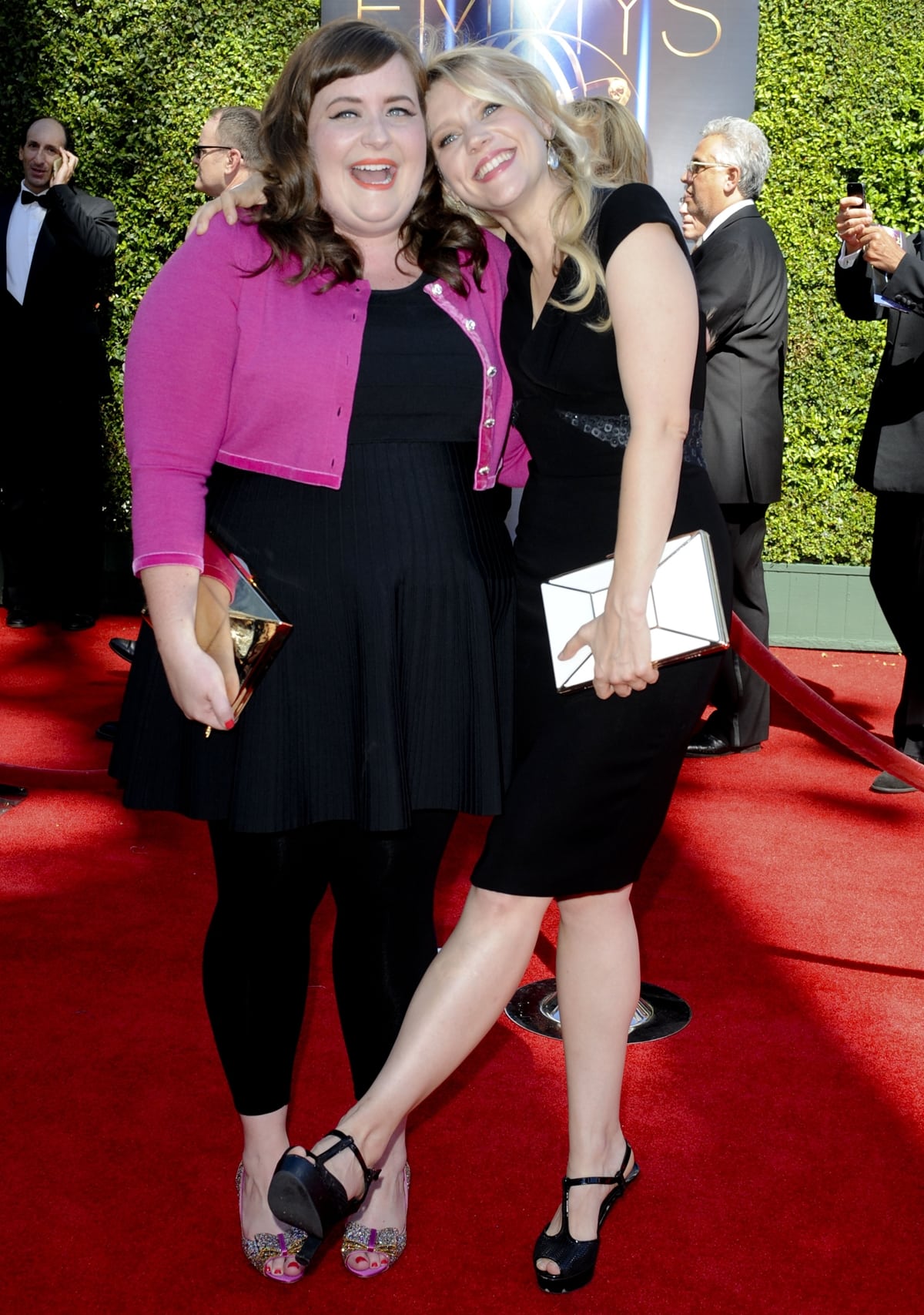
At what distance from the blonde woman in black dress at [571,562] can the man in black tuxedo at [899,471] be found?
294 cm

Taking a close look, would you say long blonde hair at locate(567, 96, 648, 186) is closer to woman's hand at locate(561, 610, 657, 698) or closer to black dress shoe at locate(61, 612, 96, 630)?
woman's hand at locate(561, 610, 657, 698)

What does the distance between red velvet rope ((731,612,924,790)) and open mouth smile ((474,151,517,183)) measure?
121 cm

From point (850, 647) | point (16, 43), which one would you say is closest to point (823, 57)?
point (850, 647)

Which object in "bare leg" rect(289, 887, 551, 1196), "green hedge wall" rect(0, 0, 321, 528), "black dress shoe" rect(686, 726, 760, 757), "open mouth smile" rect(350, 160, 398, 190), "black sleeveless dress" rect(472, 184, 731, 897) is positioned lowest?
"black dress shoe" rect(686, 726, 760, 757)

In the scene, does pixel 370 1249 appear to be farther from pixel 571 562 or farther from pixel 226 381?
pixel 226 381

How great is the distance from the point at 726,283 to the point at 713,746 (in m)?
1.74

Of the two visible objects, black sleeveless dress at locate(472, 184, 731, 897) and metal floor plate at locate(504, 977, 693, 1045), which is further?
metal floor plate at locate(504, 977, 693, 1045)

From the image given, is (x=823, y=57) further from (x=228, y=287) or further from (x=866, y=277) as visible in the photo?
(x=228, y=287)

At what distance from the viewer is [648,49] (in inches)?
267

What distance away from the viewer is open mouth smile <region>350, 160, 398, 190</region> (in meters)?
1.96

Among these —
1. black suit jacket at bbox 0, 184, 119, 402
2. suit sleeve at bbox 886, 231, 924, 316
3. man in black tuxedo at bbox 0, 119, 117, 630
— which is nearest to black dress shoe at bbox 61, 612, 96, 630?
man in black tuxedo at bbox 0, 119, 117, 630

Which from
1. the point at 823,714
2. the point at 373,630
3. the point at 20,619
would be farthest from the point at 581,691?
the point at 20,619

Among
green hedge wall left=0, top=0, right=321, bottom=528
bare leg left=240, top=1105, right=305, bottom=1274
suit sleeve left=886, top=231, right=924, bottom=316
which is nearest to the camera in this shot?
bare leg left=240, top=1105, right=305, bottom=1274

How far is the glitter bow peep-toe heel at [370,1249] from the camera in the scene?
83.3 inches
